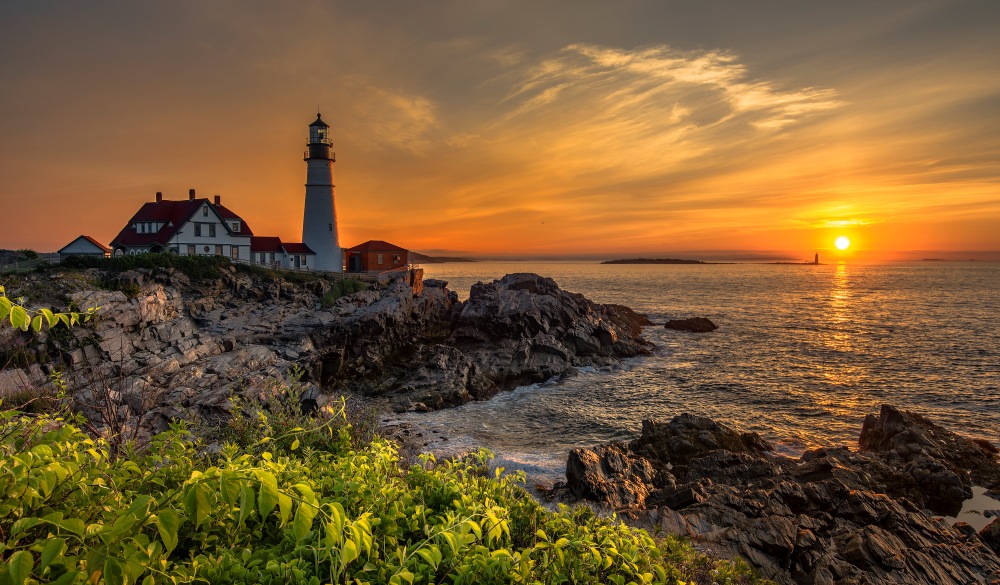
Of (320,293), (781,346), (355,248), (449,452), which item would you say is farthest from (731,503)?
(355,248)

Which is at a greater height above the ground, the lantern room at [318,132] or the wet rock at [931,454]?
the lantern room at [318,132]

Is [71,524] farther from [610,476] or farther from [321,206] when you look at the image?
[321,206]

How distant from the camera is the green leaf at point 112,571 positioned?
2.42 meters

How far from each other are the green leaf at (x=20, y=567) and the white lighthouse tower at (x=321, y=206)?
5776 centimetres

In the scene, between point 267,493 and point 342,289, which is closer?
point 267,493

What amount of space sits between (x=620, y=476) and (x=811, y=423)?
14817 millimetres

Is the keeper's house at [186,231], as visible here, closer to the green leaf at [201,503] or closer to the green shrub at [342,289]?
the green shrub at [342,289]

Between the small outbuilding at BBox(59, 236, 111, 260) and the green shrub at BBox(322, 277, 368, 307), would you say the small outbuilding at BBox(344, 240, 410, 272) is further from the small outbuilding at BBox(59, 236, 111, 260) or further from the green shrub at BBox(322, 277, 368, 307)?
the small outbuilding at BBox(59, 236, 111, 260)

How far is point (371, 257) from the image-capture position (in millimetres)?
65938

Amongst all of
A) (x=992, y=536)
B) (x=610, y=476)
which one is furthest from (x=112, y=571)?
(x=992, y=536)

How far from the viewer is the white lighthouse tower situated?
56.3 metres

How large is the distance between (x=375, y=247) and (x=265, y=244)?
45.9ft

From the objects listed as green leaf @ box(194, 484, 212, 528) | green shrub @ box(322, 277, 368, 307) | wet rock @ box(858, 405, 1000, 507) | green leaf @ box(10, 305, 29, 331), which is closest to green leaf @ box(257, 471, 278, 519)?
green leaf @ box(194, 484, 212, 528)

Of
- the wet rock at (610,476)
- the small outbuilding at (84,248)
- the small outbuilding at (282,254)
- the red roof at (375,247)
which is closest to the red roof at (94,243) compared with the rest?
the small outbuilding at (84,248)
